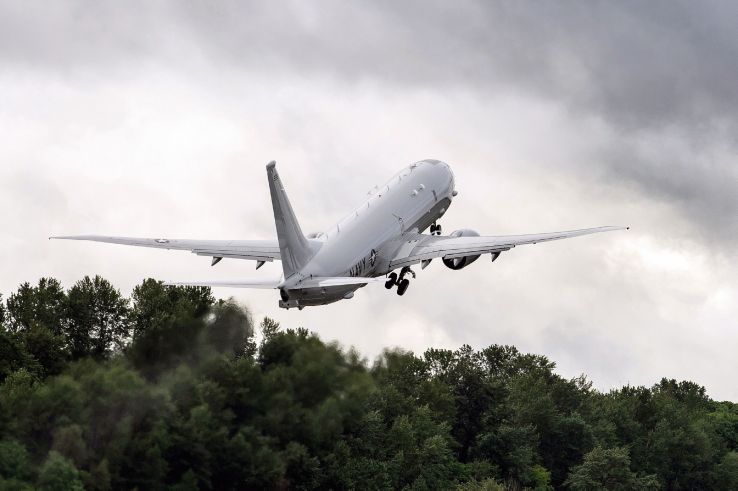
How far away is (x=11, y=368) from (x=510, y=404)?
68.6m

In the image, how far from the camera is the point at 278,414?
7775cm

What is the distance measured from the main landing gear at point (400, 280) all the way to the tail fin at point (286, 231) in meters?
13.2

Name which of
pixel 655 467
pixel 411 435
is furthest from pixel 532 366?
pixel 411 435

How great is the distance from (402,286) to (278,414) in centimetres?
3005

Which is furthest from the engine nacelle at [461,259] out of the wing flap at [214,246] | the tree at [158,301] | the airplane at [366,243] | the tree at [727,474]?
the tree at [727,474]

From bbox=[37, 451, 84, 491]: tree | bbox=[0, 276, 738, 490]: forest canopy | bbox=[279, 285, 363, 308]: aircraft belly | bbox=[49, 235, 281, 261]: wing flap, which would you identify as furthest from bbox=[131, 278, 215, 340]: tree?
bbox=[37, 451, 84, 491]: tree

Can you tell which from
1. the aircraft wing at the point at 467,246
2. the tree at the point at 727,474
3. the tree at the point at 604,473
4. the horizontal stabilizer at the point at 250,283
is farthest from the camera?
the tree at the point at 727,474

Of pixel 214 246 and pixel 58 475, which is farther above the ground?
pixel 214 246

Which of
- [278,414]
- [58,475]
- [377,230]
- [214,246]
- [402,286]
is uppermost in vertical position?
[377,230]

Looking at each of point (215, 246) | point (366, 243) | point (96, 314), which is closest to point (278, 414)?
point (366, 243)

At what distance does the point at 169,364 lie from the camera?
75812 millimetres

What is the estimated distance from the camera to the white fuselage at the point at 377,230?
94.5 meters

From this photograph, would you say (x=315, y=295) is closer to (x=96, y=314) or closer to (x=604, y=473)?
(x=96, y=314)

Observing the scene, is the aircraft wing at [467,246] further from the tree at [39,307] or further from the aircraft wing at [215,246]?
the tree at [39,307]
